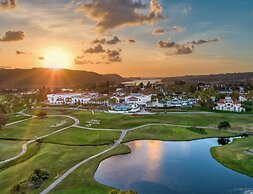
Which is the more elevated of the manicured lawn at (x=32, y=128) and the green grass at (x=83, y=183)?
the manicured lawn at (x=32, y=128)

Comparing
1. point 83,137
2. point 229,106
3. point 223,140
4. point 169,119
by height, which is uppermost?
point 229,106

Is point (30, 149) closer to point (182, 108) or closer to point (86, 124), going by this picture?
point (86, 124)

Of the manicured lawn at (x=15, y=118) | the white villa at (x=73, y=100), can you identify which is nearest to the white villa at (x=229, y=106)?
the white villa at (x=73, y=100)

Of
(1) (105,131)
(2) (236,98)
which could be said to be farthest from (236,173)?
(2) (236,98)

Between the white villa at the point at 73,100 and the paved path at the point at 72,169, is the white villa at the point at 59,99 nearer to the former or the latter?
the white villa at the point at 73,100

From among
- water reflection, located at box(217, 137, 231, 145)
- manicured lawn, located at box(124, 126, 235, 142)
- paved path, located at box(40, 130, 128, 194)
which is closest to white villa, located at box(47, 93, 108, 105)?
manicured lawn, located at box(124, 126, 235, 142)

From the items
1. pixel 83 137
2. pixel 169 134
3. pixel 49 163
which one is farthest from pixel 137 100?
pixel 49 163

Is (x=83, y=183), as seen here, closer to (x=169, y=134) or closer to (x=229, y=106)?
(x=169, y=134)
